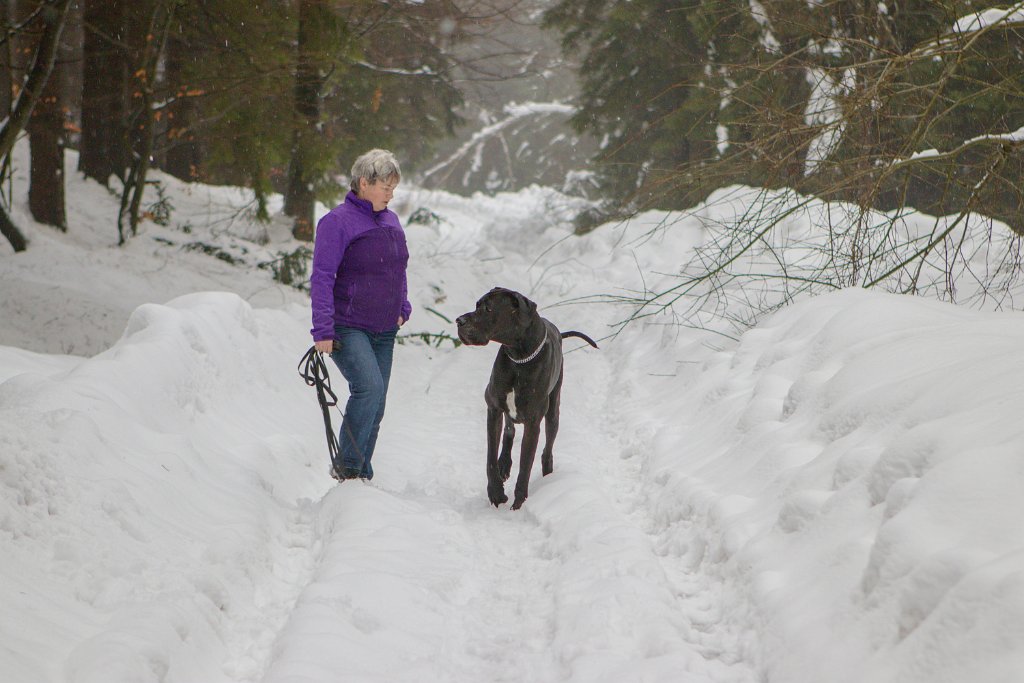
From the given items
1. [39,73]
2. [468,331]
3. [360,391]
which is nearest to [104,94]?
[39,73]

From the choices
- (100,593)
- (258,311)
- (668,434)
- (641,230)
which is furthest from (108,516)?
(641,230)

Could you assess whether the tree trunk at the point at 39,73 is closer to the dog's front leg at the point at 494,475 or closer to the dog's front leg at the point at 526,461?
the dog's front leg at the point at 494,475

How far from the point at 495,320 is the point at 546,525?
124cm

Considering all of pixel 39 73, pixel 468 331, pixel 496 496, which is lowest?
pixel 496 496

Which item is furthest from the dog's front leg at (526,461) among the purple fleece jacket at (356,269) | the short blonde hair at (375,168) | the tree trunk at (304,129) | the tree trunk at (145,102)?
the tree trunk at (145,102)

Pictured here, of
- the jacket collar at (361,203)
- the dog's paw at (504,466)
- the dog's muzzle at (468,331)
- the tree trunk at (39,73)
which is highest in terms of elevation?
the tree trunk at (39,73)

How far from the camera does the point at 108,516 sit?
10.9 feet

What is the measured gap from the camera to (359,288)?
4695 millimetres

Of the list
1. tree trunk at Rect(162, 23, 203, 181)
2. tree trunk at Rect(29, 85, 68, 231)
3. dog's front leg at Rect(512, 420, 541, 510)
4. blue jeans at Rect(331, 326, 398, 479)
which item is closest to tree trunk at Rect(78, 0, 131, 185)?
tree trunk at Rect(162, 23, 203, 181)

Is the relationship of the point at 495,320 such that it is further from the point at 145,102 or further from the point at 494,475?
the point at 145,102

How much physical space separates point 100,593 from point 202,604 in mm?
374

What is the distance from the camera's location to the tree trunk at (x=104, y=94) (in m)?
11.0

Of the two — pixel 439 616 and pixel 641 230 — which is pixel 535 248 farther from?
pixel 439 616

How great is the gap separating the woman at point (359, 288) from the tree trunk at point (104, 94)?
7.39 meters
